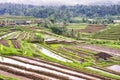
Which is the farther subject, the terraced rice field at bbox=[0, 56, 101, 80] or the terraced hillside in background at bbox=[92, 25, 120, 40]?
the terraced hillside in background at bbox=[92, 25, 120, 40]

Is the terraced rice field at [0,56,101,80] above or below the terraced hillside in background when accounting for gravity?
above

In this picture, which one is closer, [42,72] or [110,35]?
[42,72]

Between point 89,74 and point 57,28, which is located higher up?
point 89,74

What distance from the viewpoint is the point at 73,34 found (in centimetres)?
9612

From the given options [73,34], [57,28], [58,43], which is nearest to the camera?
[58,43]

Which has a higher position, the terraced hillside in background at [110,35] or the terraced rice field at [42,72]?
the terraced rice field at [42,72]

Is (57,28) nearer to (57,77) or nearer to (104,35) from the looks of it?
(104,35)

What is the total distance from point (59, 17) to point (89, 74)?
15402 cm

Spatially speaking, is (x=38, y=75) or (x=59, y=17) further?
(x=59, y=17)

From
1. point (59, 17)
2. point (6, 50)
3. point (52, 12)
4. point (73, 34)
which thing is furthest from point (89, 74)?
point (52, 12)

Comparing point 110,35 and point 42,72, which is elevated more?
point 42,72

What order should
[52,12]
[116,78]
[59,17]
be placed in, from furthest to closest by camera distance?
1. [52,12]
2. [59,17]
3. [116,78]

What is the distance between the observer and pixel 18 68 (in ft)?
93.2

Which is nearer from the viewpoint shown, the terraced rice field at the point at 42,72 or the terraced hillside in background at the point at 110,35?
the terraced rice field at the point at 42,72
